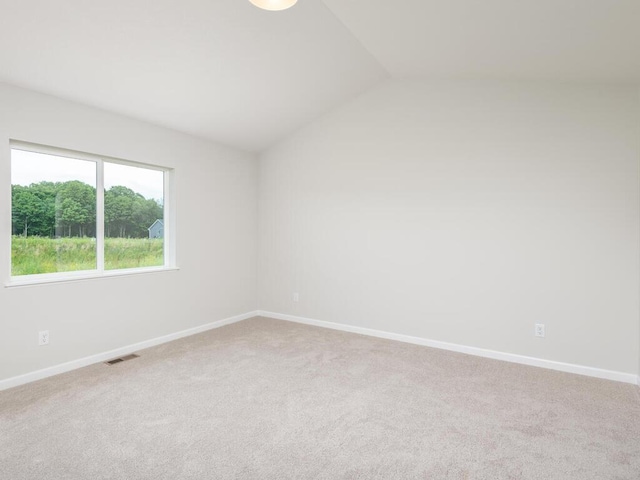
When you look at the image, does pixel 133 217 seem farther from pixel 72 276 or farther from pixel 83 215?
pixel 72 276

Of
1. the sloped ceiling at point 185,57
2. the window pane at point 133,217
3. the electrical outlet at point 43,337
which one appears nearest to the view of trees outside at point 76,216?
the window pane at point 133,217

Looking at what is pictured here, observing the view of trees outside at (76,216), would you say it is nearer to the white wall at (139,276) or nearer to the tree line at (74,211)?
the tree line at (74,211)

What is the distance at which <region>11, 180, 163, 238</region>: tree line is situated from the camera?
302 centimetres

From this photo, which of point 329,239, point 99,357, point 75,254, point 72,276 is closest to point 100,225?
point 75,254

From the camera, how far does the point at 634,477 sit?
1.86 meters

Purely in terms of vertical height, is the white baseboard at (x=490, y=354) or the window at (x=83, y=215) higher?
the window at (x=83, y=215)

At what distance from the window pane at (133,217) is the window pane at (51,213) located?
0.17m

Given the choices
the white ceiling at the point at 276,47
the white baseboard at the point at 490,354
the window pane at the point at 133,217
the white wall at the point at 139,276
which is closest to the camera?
the white ceiling at the point at 276,47

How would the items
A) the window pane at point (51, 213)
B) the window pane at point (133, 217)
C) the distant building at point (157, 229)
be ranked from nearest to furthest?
the window pane at point (51, 213) → the window pane at point (133, 217) → the distant building at point (157, 229)

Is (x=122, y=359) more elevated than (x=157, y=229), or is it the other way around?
(x=157, y=229)

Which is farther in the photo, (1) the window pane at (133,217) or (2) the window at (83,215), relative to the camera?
(1) the window pane at (133,217)

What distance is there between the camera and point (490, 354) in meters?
3.62

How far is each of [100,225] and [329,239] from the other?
2.45m

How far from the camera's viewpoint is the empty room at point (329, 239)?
2.20 m
